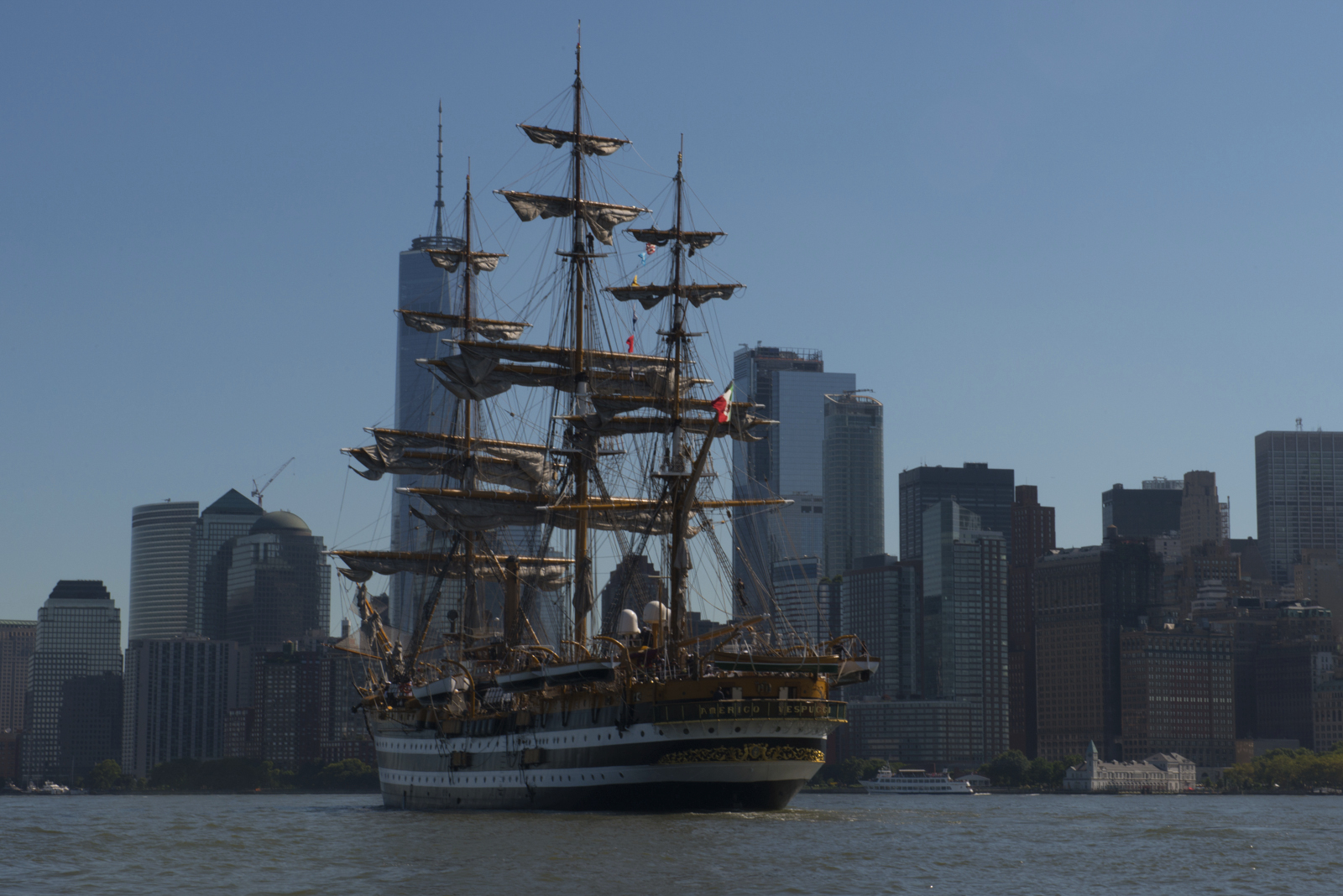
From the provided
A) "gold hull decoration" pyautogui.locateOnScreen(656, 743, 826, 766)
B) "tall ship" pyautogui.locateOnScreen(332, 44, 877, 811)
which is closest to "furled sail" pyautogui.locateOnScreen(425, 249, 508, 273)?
"tall ship" pyautogui.locateOnScreen(332, 44, 877, 811)

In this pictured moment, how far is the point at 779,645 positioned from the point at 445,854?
103 feet

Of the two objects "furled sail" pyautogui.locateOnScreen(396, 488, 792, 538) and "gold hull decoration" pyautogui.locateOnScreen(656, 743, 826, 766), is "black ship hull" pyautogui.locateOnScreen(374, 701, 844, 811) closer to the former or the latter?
"gold hull decoration" pyautogui.locateOnScreen(656, 743, 826, 766)

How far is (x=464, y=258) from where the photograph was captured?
148 metres

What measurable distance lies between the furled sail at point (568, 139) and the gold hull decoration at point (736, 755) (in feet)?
161

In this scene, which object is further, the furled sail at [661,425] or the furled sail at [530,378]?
the furled sail at [530,378]

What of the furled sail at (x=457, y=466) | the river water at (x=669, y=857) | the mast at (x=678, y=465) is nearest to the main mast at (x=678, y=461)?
the mast at (x=678, y=465)

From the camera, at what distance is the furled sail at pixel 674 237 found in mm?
114750

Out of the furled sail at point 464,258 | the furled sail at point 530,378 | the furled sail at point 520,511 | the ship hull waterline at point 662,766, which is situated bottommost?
the ship hull waterline at point 662,766

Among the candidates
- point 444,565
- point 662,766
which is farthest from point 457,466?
point 662,766

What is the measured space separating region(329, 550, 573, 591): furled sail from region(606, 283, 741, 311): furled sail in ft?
97.3

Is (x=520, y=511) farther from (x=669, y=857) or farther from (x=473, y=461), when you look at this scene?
(x=669, y=857)

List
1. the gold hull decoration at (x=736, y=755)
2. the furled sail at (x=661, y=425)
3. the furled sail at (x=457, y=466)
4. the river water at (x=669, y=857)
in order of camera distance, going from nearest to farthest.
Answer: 1. the river water at (x=669, y=857)
2. the gold hull decoration at (x=736, y=755)
3. the furled sail at (x=661, y=425)
4. the furled sail at (x=457, y=466)

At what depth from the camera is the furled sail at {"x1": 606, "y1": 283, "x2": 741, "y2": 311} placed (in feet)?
377

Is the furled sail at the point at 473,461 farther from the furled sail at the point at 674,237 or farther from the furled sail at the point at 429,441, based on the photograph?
the furled sail at the point at 674,237
